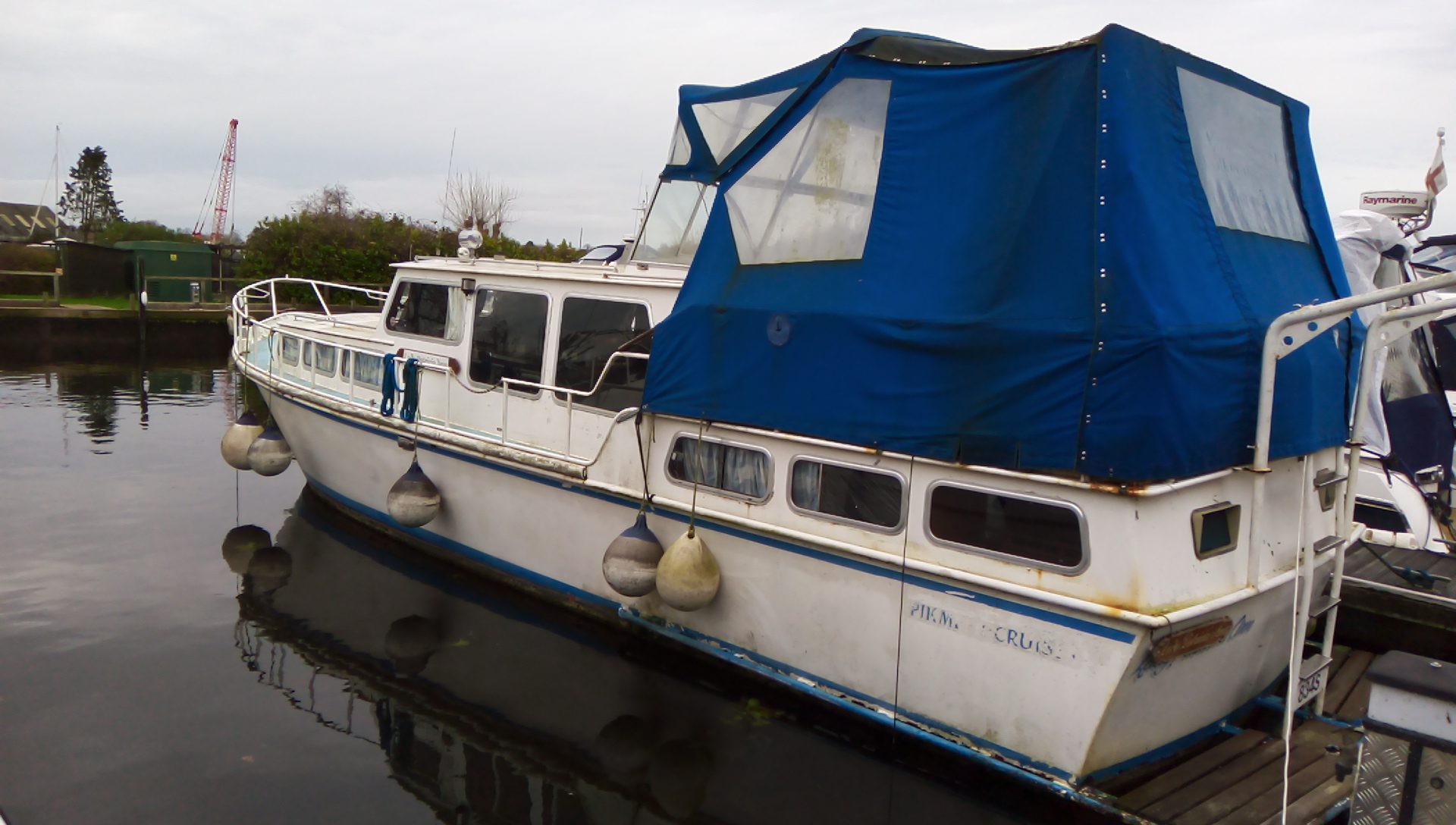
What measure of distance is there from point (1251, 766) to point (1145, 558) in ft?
5.24

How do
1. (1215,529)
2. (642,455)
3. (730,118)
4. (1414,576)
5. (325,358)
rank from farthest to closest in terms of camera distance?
(325,358) → (1414,576) → (642,455) → (730,118) → (1215,529)

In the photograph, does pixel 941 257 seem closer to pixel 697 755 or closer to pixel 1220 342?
pixel 1220 342

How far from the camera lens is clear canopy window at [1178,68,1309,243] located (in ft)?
16.7

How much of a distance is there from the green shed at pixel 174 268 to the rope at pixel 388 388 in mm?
27262

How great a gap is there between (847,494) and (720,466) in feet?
3.26

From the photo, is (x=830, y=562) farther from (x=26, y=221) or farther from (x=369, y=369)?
(x=26, y=221)

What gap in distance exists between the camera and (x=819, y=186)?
18.6 feet

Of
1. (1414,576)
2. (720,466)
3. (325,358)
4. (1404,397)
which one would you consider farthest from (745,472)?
(325,358)

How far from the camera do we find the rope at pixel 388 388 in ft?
27.5

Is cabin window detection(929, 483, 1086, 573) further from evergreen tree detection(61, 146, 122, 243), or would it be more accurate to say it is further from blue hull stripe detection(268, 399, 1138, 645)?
evergreen tree detection(61, 146, 122, 243)

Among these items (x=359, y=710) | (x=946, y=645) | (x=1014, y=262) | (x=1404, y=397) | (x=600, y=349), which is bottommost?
(x=359, y=710)

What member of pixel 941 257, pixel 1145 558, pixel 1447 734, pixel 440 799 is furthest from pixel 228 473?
pixel 1447 734

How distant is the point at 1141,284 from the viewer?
4.47 m

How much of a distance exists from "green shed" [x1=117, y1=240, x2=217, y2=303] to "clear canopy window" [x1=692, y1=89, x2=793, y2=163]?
30.4 m
